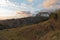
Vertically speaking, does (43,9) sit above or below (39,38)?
above

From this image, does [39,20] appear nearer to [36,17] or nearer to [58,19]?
[36,17]

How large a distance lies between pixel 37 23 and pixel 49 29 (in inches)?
7.6

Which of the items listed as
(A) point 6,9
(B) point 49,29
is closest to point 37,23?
(B) point 49,29

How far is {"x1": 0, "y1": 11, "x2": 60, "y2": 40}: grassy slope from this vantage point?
79.4 inches

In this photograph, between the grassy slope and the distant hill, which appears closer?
the grassy slope

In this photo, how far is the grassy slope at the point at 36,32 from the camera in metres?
2.02

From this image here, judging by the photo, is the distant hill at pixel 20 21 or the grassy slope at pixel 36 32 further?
the distant hill at pixel 20 21

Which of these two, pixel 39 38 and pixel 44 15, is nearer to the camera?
pixel 39 38

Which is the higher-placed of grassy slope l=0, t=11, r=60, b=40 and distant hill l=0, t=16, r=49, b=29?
distant hill l=0, t=16, r=49, b=29

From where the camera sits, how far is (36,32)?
2.09 metres

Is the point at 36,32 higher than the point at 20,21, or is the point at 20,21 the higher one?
the point at 20,21

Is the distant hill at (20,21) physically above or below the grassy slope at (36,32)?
above

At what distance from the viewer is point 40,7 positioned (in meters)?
2.31

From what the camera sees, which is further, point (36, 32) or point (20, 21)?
point (20, 21)
